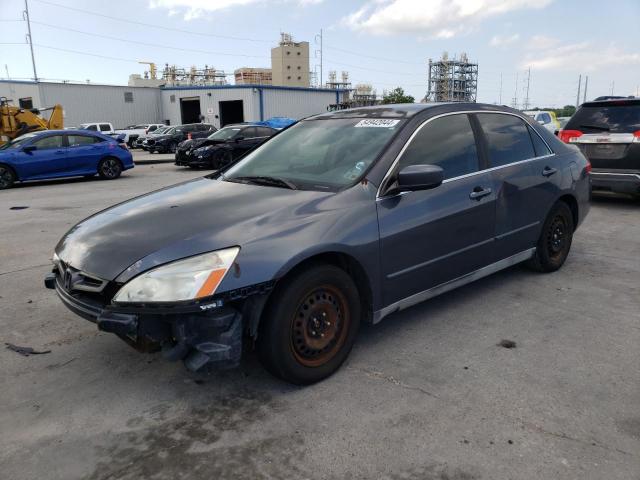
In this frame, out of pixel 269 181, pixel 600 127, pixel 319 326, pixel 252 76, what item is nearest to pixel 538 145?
pixel 269 181

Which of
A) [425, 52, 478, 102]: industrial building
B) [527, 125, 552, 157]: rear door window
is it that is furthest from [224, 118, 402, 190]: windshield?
[425, 52, 478, 102]: industrial building

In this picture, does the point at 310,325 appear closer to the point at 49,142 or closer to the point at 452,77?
the point at 49,142

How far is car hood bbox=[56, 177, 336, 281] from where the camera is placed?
2.65 metres

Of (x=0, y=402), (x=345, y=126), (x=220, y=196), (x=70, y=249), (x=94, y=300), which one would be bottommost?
(x=0, y=402)

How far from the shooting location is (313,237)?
9.30 ft

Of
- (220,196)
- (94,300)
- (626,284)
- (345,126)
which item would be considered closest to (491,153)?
(345,126)

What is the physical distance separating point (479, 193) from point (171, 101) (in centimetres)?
4578

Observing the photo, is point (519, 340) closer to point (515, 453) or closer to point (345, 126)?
point (515, 453)

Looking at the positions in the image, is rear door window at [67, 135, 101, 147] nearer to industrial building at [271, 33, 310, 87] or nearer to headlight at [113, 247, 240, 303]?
headlight at [113, 247, 240, 303]

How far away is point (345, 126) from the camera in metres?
3.88

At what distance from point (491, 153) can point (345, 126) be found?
1.20 m

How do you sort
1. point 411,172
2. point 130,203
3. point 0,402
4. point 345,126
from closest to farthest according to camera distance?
1. point 0,402
2. point 411,172
3. point 130,203
4. point 345,126

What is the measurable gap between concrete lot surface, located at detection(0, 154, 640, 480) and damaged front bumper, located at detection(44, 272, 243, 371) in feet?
1.17

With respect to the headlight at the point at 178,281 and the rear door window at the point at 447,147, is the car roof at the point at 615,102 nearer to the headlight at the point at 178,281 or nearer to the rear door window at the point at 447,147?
the rear door window at the point at 447,147
